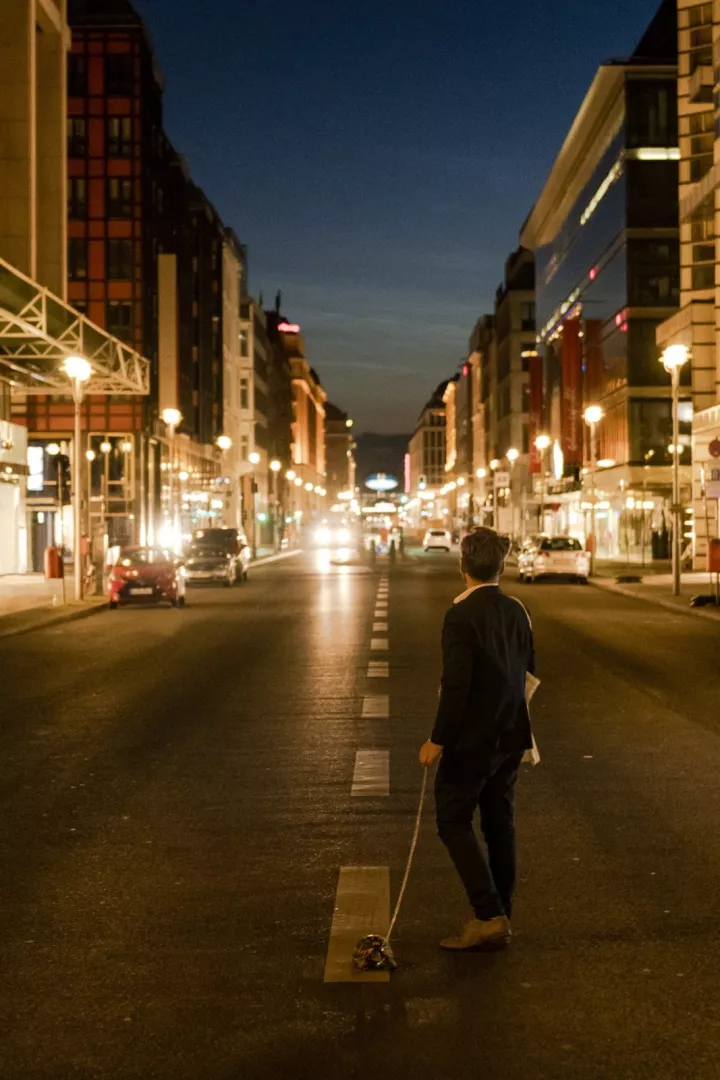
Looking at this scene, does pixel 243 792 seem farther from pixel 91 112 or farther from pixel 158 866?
pixel 91 112

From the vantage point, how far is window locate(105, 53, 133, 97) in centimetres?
6894

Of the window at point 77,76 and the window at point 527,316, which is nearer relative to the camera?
the window at point 77,76

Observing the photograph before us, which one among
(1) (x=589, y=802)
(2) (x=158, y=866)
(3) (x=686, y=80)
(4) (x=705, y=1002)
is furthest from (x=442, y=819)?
(3) (x=686, y=80)

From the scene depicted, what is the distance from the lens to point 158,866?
7.23m

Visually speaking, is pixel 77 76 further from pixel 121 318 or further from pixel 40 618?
pixel 40 618

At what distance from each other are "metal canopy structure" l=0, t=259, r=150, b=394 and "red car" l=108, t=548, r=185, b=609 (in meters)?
5.53

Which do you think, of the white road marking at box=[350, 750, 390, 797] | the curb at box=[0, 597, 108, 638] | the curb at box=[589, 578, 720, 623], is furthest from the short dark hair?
the curb at box=[589, 578, 720, 623]

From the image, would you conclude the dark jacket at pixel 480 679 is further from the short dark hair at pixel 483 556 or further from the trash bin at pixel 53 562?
the trash bin at pixel 53 562

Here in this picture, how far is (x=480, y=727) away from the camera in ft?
18.1

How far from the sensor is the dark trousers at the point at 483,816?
552cm

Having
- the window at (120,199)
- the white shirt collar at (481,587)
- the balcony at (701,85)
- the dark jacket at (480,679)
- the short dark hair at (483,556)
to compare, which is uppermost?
the window at (120,199)

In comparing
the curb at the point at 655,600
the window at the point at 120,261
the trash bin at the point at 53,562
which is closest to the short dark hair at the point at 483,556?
the curb at the point at 655,600

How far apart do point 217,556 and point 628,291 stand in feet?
105

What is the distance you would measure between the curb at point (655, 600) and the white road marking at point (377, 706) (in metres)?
13.5
